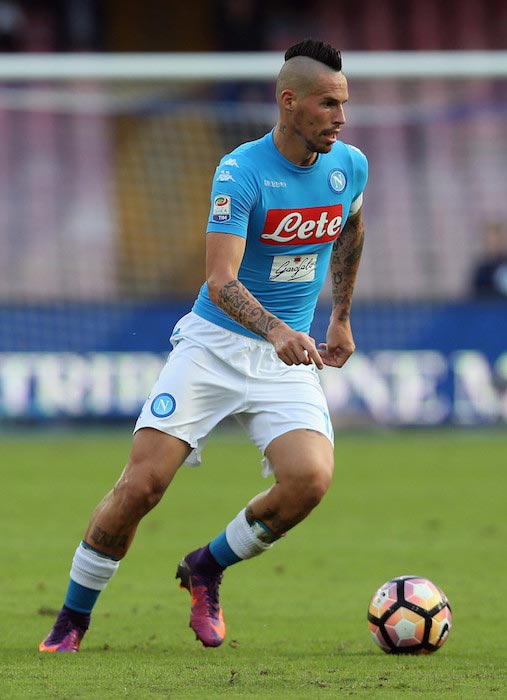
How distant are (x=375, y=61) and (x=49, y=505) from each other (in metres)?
5.02

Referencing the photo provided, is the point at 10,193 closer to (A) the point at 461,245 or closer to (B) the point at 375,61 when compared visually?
(A) the point at 461,245

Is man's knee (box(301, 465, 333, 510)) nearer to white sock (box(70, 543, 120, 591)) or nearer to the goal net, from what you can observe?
white sock (box(70, 543, 120, 591))

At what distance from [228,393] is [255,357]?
198 millimetres

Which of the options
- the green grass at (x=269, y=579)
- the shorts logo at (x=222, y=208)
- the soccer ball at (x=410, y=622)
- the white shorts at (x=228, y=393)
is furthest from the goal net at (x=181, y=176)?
the soccer ball at (x=410, y=622)

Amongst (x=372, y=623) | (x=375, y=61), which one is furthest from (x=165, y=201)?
(x=372, y=623)

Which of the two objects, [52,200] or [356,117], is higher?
[356,117]

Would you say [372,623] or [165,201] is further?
[165,201]

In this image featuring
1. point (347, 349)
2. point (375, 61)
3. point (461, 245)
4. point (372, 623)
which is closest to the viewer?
point (372, 623)

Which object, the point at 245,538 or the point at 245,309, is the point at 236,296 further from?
the point at 245,538

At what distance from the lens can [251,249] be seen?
5867mm

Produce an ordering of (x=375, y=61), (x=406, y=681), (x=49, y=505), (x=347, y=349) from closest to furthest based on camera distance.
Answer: (x=406, y=681) → (x=347, y=349) → (x=49, y=505) → (x=375, y=61)

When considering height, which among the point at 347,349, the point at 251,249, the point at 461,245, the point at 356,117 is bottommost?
the point at 461,245

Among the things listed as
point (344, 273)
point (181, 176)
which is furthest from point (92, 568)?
point (181, 176)

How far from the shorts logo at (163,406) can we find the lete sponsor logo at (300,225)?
2.55ft
